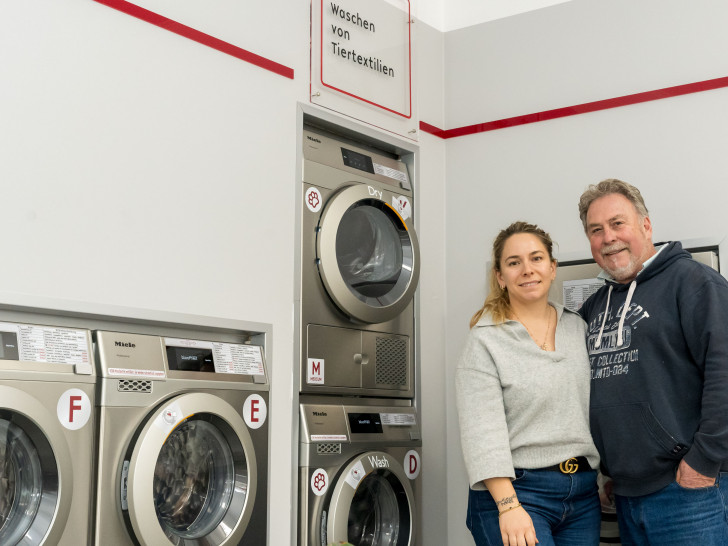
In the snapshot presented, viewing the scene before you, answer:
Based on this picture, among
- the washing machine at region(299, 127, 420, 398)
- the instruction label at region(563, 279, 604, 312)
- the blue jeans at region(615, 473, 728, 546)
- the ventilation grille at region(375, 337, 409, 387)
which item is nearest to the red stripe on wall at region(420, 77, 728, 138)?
the washing machine at region(299, 127, 420, 398)

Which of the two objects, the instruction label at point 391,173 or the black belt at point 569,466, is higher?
the instruction label at point 391,173

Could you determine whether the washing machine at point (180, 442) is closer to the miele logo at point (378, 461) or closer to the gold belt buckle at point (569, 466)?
the miele logo at point (378, 461)

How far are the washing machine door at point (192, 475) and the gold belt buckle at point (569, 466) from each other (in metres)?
0.97

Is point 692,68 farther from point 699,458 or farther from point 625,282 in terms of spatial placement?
point 699,458

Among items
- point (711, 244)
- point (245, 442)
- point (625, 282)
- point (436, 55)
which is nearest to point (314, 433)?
point (245, 442)

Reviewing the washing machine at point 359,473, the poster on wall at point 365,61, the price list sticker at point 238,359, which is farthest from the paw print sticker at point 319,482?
the poster on wall at point 365,61

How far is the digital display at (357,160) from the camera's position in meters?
3.37

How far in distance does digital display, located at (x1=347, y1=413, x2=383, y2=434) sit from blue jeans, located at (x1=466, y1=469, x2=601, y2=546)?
0.64 m

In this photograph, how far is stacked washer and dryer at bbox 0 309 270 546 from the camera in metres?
2.16

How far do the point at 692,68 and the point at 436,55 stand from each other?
3.83 feet

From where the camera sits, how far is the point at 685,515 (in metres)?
2.38

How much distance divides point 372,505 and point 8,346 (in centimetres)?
160

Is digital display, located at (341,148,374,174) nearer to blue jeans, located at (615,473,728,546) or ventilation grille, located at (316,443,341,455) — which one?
ventilation grille, located at (316,443,341,455)

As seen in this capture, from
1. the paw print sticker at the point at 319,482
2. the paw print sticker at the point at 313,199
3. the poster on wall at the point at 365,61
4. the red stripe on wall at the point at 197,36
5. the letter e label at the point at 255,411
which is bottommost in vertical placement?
the paw print sticker at the point at 319,482
